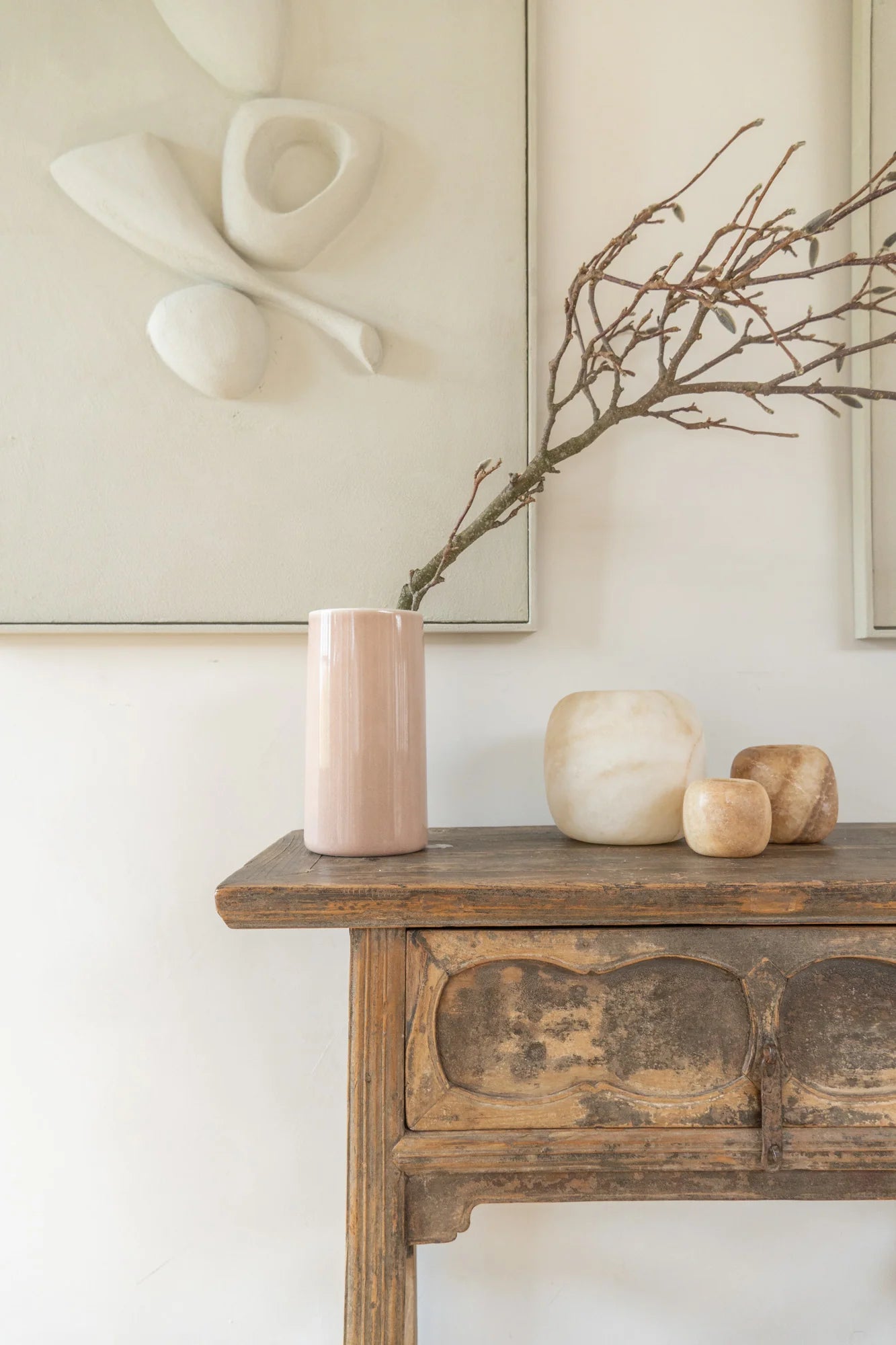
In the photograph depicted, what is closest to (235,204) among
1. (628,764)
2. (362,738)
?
(362,738)

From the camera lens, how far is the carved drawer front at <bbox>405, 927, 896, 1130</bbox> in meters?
0.59

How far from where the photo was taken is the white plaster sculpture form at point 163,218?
0.88 m

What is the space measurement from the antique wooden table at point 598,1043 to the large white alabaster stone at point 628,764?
0.40 feet

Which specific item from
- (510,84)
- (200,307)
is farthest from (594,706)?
(510,84)

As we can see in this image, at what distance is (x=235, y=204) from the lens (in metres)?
0.88

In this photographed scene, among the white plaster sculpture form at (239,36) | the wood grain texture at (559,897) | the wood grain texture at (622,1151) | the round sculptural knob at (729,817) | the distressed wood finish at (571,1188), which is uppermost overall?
the white plaster sculpture form at (239,36)

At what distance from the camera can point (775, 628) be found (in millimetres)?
932

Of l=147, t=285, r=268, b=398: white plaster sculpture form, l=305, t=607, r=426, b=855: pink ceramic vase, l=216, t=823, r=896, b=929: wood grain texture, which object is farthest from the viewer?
l=147, t=285, r=268, b=398: white plaster sculpture form

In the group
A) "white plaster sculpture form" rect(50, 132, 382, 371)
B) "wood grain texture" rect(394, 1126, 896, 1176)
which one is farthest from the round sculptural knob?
"white plaster sculpture form" rect(50, 132, 382, 371)

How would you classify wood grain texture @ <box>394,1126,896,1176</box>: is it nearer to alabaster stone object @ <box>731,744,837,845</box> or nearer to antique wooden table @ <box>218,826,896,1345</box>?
antique wooden table @ <box>218,826,896,1345</box>

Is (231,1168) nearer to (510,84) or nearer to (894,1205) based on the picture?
(894,1205)

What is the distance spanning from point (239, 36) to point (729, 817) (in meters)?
0.93

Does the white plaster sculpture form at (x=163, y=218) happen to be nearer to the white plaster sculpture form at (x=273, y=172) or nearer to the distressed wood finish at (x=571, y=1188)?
the white plaster sculpture form at (x=273, y=172)

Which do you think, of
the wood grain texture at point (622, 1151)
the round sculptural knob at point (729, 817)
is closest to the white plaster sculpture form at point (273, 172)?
the round sculptural knob at point (729, 817)
